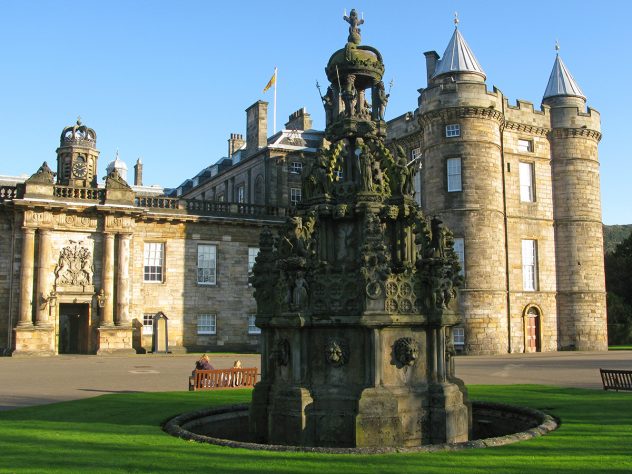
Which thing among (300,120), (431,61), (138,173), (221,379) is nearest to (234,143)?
(300,120)

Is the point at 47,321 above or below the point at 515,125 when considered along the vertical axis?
below

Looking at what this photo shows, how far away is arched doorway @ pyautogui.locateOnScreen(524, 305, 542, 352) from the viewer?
38375 mm

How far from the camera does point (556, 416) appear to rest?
Answer: 11477mm

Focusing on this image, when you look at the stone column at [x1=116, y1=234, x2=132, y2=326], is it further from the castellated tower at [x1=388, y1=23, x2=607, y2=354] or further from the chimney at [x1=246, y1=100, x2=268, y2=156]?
the castellated tower at [x1=388, y1=23, x2=607, y2=354]

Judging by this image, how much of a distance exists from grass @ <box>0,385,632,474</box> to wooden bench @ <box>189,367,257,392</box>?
499 cm

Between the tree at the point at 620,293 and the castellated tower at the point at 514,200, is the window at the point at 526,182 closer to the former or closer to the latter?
the castellated tower at the point at 514,200

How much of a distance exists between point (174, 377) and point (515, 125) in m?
26.6

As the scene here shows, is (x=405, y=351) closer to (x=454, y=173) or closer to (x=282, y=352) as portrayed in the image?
(x=282, y=352)

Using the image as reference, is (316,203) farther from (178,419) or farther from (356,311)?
(178,419)

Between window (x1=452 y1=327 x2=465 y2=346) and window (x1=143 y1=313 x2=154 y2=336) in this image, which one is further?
window (x1=143 y1=313 x2=154 y2=336)

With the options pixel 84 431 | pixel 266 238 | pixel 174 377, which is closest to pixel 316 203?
pixel 266 238

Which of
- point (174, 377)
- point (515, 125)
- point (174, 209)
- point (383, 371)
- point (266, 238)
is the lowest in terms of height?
point (174, 377)

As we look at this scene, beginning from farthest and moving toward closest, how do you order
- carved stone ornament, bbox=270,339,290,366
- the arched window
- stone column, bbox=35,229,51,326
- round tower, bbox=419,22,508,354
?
the arched window, round tower, bbox=419,22,508,354, stone column, bbox=35,229,51,326, carved stone ornament, bbox=270,339,290,366

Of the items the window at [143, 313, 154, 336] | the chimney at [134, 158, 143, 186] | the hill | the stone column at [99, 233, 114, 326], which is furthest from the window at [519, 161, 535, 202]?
the hill
